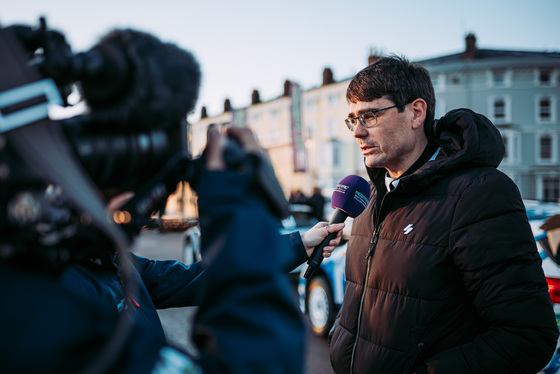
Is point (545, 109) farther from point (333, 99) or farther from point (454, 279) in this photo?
point (454, 279)

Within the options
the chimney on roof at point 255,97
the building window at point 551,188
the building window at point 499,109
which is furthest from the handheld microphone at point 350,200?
the chimney on roof at point 255,97

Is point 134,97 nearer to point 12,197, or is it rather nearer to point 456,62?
point 12,197

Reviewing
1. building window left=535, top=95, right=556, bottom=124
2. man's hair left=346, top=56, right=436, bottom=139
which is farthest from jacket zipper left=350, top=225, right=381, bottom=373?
building window left=535, top=95, right=556, bottom=124

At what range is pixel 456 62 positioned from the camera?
35062 millimetres

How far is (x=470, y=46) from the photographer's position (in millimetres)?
35812

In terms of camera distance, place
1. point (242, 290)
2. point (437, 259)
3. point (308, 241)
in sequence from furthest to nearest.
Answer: point (308, 241) → point (437, 259) → point (242, 290)

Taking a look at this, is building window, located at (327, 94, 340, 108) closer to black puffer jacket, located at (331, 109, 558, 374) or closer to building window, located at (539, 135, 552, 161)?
building window, located at (539, 135, 552, 161)

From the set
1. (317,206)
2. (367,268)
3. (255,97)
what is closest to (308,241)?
(367,268)

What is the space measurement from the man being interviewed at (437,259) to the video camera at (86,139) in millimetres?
1248

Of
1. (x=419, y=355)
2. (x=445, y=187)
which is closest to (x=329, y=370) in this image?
(x=419, y=355)

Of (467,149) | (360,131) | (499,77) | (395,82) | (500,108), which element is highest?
(499,77)

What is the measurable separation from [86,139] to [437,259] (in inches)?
57.4

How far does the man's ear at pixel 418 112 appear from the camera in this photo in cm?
217

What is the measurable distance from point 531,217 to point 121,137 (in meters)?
4.42
